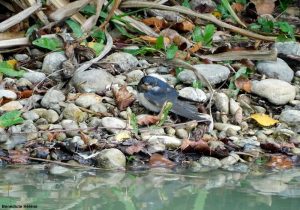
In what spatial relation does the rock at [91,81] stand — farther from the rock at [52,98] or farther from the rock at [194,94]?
the rock at [194,94]

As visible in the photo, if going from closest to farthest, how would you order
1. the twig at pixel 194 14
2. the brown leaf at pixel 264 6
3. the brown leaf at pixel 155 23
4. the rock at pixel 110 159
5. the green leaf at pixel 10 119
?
the rock at pixel 110 159
the green leaf at pixel 10 119
the twig at pixel 194 14
the brown leaf at pixel 155 23
the brown leaf at pixel 264 6

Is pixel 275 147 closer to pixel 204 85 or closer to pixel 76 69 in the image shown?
pixel 204 85

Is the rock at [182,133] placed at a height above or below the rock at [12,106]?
below

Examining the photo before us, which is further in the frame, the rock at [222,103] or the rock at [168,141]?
the rock at [222,103]

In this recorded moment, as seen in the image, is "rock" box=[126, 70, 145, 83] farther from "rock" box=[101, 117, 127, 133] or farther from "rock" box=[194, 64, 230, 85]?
"rock" box=[101, 117, 127, 133]

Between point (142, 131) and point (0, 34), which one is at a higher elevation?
point (0, 34)

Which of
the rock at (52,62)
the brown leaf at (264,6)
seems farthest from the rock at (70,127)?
the brown leaf at (264,6)

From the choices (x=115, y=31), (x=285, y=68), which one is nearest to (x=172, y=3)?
(x=115, y=31)
